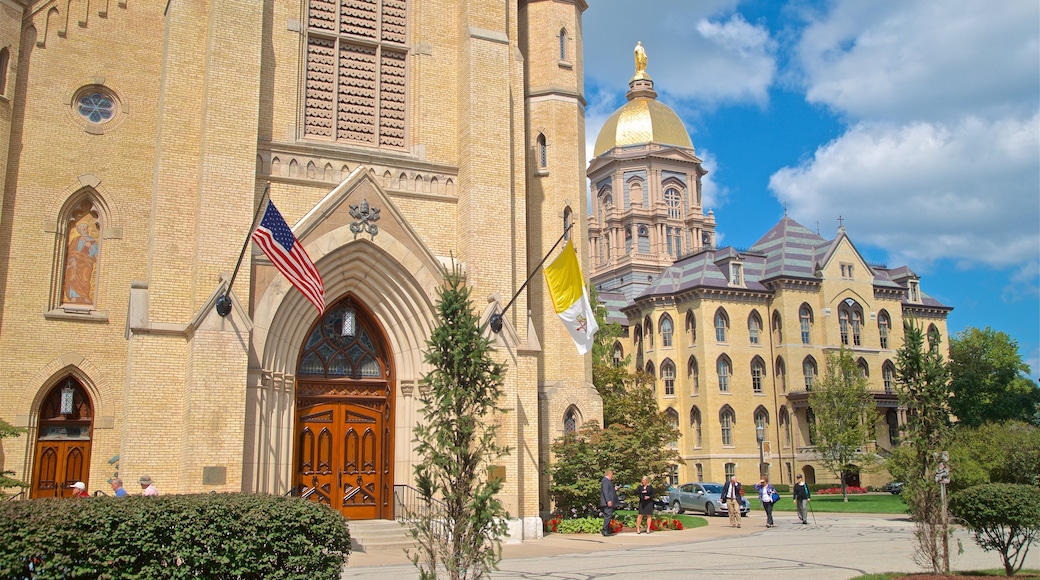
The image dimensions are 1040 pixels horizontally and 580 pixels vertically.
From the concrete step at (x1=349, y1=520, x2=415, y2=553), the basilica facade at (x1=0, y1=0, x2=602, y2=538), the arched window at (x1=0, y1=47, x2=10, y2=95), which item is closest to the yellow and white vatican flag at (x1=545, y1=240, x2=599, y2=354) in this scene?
the basilica facade at (x1=0, y1=0, x2=602, y2=538)

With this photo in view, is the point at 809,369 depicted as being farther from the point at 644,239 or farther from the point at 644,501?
the point at 644,501

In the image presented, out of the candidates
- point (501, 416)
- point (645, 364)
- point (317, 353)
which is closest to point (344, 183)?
point (317, 353)

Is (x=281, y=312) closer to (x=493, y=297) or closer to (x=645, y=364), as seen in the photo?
(x=493, y=297)

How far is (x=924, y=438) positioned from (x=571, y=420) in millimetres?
12394

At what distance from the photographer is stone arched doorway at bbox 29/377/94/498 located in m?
18.9

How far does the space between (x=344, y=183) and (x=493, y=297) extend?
4.27 m

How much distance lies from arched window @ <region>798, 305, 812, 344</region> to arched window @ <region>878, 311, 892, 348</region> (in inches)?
245

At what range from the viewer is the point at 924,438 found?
1282cm

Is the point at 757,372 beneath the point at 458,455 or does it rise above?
above

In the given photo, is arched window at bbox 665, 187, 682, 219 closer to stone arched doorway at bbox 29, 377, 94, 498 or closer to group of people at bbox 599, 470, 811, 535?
group of people at bbox 599, 470, 811, 535

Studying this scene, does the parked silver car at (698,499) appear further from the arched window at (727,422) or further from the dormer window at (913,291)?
the dormer window at (913,291)

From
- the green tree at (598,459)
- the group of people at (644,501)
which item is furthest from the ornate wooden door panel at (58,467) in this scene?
the group of people at (644,501)

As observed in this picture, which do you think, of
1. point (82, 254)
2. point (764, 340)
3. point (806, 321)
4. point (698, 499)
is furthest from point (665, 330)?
point (82, 254)

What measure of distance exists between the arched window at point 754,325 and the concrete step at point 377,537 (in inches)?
1906
